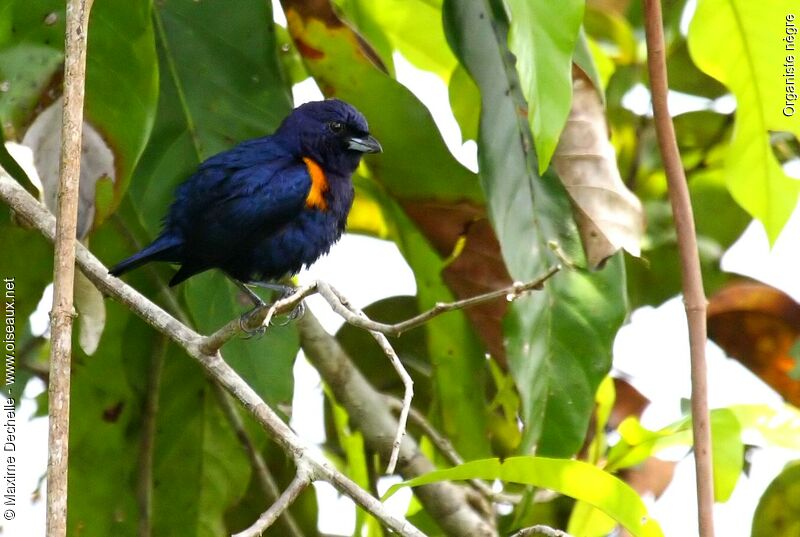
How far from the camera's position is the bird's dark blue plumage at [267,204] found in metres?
3.52

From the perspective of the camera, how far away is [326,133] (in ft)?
13.7

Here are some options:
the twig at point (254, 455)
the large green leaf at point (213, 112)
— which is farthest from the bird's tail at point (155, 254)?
the twig at point (254, 455)

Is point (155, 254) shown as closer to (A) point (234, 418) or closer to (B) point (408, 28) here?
(A) point (234, 418)

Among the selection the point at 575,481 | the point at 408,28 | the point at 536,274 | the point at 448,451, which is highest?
the point at 408,28

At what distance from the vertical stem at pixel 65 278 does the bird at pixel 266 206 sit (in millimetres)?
1053

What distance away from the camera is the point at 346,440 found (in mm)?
3975

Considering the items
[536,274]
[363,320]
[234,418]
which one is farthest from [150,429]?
[363,320]

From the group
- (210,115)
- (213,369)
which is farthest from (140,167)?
(213,369)

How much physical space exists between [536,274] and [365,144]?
3.02 feet

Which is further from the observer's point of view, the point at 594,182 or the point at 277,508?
A: the point at 594,182

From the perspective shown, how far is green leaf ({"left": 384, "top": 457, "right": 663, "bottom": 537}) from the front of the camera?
97.7 inches

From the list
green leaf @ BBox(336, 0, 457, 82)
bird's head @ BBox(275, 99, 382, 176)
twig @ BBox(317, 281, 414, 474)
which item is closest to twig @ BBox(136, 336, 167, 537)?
bird's head @ BBox(275, 99, 382, 176)

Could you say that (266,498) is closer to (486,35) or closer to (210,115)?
(210,115)

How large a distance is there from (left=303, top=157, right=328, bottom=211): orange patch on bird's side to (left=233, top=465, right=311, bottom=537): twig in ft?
5.20
